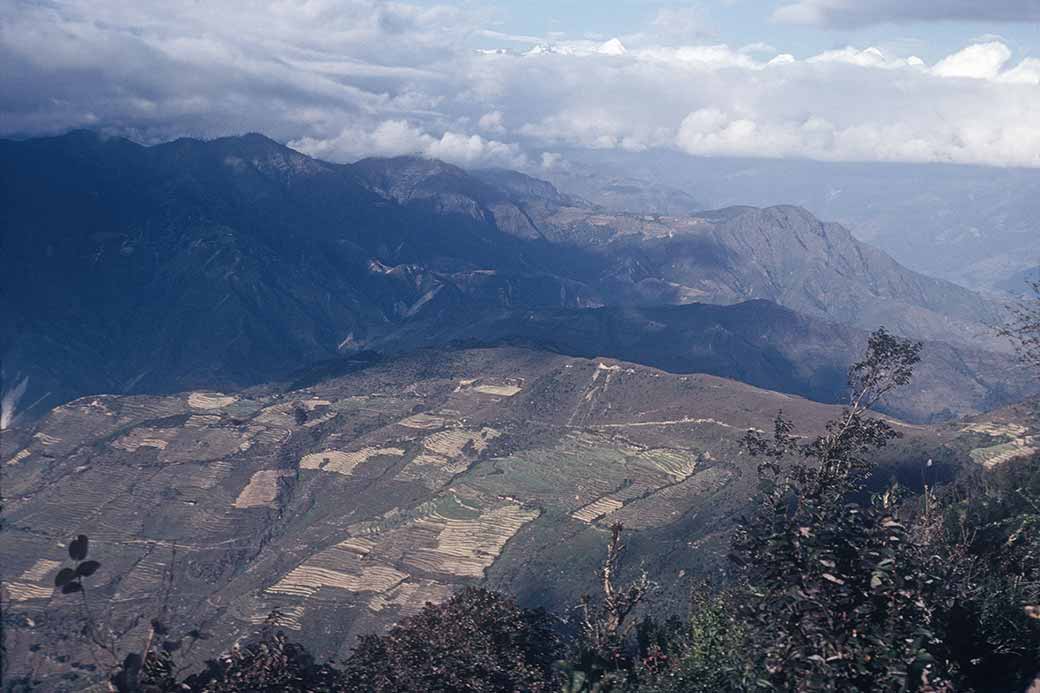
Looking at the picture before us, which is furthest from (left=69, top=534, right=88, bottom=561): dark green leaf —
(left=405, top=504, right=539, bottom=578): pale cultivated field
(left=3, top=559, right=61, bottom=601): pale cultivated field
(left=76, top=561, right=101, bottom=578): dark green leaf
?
(left=3, top=559, right=61, bottom=601): pale cultivated field

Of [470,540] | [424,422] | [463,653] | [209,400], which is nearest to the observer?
[463,653]

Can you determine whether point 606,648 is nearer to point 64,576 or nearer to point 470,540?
point 64,576

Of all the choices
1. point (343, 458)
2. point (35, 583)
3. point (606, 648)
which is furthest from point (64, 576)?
point (343, 458)

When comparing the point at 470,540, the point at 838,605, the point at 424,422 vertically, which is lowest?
the point at 470,540

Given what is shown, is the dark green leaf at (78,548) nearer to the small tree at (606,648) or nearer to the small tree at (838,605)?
the small tree at (606,648)

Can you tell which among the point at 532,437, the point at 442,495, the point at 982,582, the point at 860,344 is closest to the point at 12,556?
the point at 442,495

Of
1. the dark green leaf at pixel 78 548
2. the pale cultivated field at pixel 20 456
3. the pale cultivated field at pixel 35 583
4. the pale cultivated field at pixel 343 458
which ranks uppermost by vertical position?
the dark green leaf at pixel 78 548

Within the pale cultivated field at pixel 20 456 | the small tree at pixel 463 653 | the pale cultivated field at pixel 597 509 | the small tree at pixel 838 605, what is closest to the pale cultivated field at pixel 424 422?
the pale cultivated field at pixel 597 509

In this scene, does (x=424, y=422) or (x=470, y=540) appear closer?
(x=470, y=540)

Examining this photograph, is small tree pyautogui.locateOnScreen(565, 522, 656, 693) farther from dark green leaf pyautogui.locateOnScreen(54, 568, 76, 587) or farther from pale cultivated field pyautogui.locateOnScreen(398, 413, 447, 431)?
pale cultivated field pyautogui.locateOnScreen(398, 413, 447, 431)

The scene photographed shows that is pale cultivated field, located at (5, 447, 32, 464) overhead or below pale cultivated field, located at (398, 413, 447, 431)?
below
